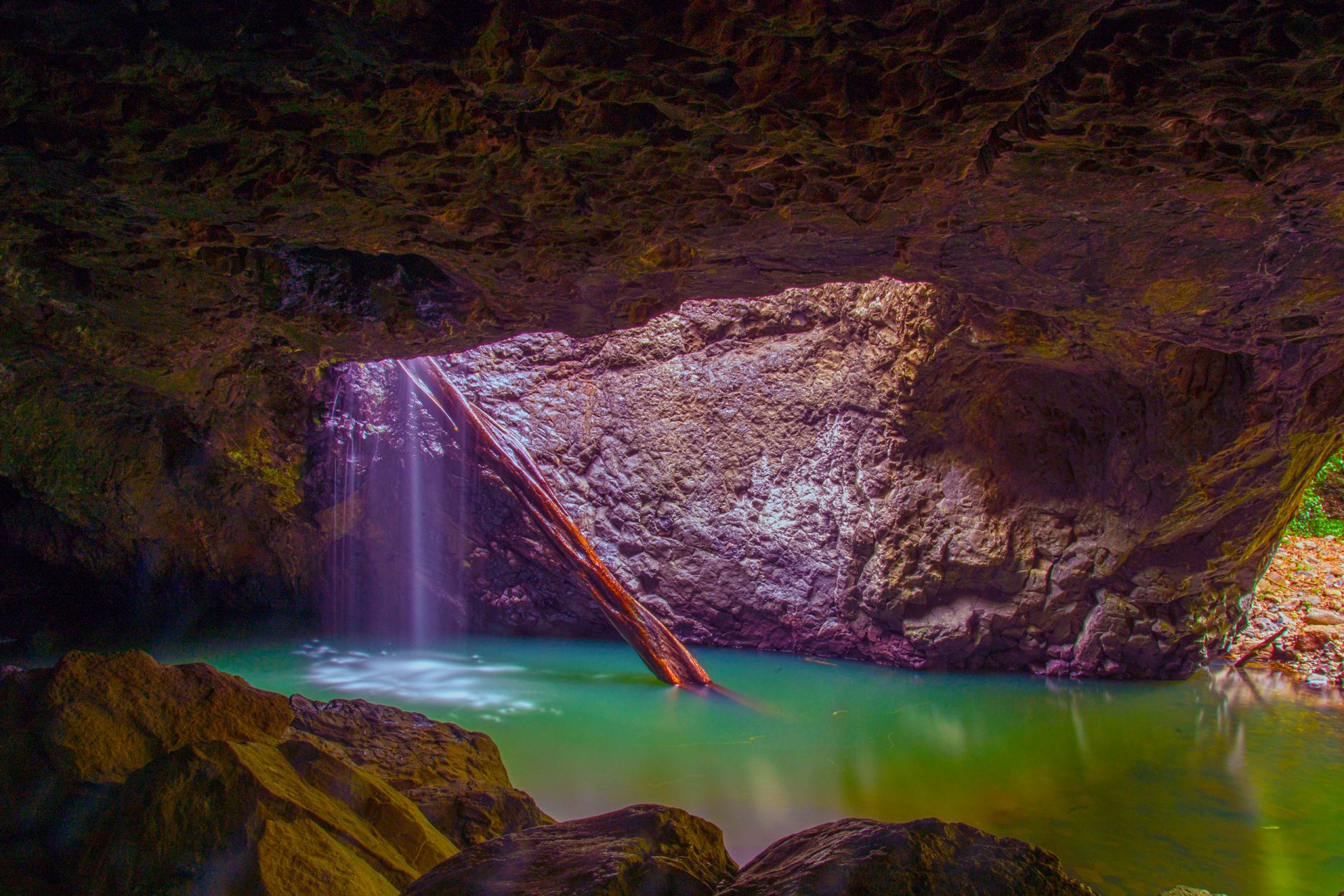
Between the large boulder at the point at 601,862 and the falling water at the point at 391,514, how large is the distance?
555 cm

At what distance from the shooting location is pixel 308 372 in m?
5.49

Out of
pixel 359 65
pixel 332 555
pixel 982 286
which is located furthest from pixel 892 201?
pixel 332 555

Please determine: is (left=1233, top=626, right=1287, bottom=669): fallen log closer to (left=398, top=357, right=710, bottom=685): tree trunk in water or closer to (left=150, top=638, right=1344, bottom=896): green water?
(left=150, top=638, right=1344, bottom=896): green water

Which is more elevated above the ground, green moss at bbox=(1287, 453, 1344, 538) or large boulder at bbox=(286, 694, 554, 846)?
green moss at bbox=(1287, 453, 1344, 538)

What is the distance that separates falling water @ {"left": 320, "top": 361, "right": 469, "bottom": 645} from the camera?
6.51 m

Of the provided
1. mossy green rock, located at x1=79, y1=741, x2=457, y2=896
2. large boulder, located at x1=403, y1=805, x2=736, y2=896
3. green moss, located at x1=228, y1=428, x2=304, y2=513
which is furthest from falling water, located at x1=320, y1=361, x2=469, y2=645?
large boulder, located at x1=403, y1=805, x2=736, y2=896

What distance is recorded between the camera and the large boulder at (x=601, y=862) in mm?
1185

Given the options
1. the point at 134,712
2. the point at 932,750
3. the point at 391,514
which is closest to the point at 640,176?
the point at 134,712

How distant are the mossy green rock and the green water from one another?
1.47 metres

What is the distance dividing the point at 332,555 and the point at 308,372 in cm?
228

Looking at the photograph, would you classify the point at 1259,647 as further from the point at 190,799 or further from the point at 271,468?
the point at 271,468

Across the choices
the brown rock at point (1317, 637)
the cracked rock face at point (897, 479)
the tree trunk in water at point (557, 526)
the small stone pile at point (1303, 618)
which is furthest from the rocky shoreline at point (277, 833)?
the brown rock at point (1317, 637)

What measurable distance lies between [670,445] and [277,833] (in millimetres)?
5570

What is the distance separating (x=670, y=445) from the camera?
688 centimetres
